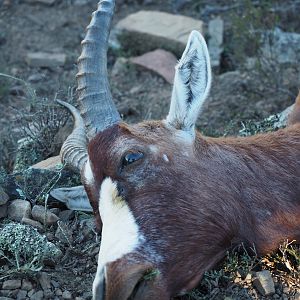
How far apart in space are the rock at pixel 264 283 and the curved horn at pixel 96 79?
4.41ft

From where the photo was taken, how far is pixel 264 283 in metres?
4.79

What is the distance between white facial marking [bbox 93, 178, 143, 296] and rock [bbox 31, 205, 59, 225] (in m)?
1.17

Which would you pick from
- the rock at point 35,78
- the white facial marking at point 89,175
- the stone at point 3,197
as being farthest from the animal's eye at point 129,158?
the rock at point 35,78

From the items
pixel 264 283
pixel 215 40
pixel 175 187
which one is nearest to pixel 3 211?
pixel 175 187

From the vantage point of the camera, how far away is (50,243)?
17.5 feet

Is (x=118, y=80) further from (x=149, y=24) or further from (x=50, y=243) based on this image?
(x=50, y=243)

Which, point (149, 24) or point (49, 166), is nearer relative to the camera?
point (49, 166)

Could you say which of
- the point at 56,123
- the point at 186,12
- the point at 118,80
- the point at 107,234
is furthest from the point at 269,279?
the point at 186,12

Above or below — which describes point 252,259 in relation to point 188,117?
below

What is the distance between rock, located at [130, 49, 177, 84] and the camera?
362 inches

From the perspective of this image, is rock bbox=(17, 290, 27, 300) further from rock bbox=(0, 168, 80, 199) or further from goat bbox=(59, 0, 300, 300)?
rock bbox=(0, 168, 80, 199)

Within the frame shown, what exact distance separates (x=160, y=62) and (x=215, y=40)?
32.0 inches

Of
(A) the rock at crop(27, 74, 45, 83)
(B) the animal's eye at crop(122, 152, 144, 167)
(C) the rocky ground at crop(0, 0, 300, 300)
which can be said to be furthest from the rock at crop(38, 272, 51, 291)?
(A) the rock at crop(27, 74, 45, 83)

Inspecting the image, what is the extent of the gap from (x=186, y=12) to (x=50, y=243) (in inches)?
240
